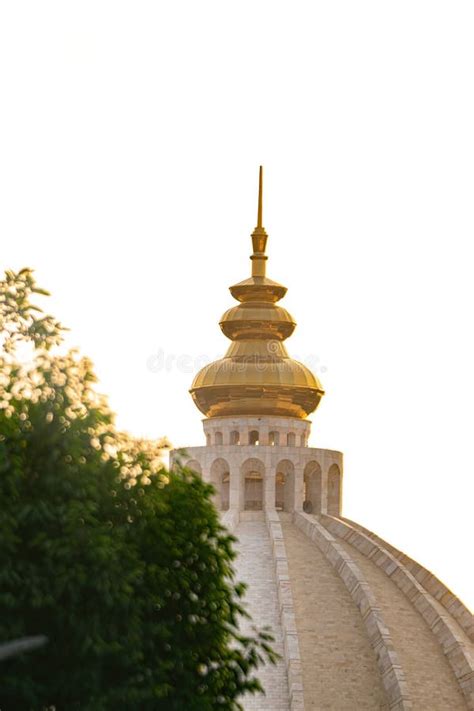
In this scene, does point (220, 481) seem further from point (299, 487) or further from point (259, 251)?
point (259, 251)

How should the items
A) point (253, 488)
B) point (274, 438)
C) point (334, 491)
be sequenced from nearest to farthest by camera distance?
point (274, 438), point (253, 488), point (334, 491)

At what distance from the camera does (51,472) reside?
159ft

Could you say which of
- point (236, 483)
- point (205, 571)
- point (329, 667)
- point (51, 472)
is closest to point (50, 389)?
point (51, 472)

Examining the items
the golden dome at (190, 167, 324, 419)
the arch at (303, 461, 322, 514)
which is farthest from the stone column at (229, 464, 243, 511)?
the arch at (303, 461, 322, 514)

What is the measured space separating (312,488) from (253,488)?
234cm

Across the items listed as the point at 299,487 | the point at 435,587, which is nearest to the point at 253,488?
the point at 299,487

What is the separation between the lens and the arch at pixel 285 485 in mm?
91688

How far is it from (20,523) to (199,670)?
5846 millimetres

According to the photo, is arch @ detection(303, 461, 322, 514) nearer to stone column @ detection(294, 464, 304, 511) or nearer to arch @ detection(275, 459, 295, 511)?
stone column @ detection(294, 464, 304, 511)

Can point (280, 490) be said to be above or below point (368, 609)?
above

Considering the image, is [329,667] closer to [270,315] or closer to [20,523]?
[270,315]

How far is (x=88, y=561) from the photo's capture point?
Answer: 48.1 m

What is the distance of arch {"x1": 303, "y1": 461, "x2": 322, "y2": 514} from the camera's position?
92500mm

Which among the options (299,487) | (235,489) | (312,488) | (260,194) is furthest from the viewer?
(260,194)
